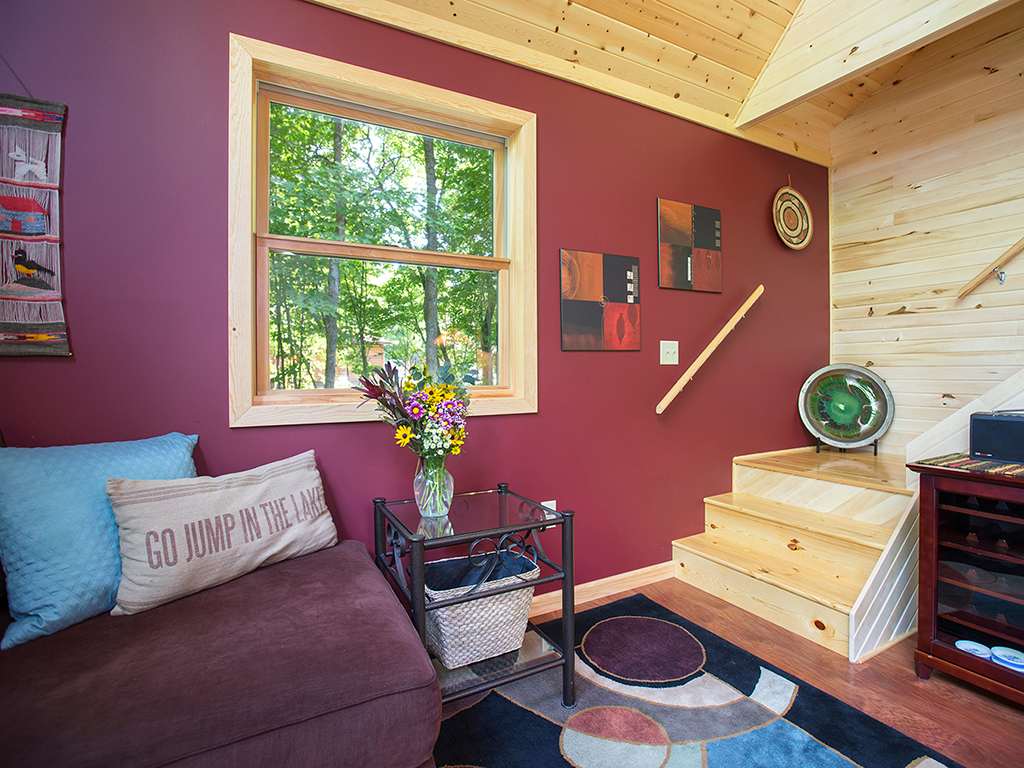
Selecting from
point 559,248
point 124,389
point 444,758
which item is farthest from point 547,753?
point 559,248

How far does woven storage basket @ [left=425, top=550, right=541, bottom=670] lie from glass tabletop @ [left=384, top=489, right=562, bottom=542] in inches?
6.6

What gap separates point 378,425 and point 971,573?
2069mm

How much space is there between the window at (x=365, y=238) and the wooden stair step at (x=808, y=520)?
1.26m

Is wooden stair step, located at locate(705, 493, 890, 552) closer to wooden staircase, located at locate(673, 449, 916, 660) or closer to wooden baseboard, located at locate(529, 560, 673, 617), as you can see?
wooden staircase, located at locate(673, 449, 916, 660)

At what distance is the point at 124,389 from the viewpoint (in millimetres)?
1573

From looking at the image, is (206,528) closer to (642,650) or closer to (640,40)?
(642,650)

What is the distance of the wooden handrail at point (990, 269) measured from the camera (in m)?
2.52

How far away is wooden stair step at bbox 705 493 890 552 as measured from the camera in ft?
6.89

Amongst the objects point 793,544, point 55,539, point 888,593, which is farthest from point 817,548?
point 55,539

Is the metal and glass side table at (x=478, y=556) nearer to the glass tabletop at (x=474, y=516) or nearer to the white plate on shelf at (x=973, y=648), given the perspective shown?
the glass tabletop at (x=474, y=516)

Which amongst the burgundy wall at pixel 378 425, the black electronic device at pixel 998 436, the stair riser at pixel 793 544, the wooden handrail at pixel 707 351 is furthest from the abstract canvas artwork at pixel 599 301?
→ the black electronic device at pixel 998 436

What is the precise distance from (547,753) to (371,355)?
1.44m

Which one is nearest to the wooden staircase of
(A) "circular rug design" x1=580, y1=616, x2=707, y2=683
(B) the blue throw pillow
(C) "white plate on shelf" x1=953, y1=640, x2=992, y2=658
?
(C) "white plate on shelf" x1=953, y1=640, x2=992, y2=658

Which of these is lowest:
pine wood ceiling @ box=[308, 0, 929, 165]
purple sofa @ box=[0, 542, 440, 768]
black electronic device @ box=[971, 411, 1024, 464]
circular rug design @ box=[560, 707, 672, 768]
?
circular rug design @ box=[560, 707, 672, 768]
